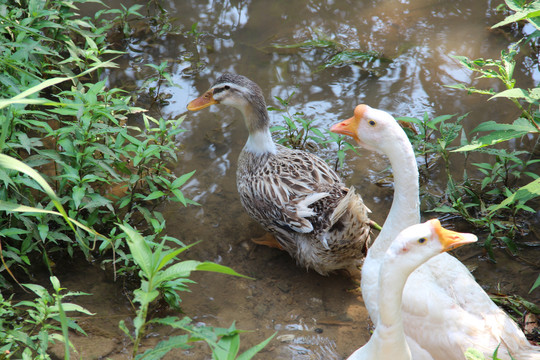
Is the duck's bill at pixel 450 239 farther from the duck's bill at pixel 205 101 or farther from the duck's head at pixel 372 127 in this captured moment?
the duck's bill at pixel 205 101

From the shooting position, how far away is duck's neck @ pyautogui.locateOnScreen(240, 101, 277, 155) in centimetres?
440

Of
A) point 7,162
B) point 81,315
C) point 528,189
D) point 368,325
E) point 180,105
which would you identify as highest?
point 7,162

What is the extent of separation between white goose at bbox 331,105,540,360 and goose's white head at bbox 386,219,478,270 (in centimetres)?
37

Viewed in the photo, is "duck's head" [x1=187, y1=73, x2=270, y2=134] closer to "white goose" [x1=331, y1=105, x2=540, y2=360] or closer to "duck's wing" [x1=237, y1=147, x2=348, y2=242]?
"duck's wing" [x1=237, y1=147, x2=348, y2=242]

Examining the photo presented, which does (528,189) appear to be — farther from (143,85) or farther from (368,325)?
(143,85)

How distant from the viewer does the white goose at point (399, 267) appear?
7.49ft

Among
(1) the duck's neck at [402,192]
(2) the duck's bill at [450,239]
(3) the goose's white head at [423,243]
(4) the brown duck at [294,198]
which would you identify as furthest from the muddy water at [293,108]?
(2) the duck's bill at [450,239]

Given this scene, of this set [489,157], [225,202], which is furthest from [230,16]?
[489,157]

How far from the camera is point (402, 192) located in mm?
3141

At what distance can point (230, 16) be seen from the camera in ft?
21.4

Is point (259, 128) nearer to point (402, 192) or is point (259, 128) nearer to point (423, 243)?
point (402, 192)

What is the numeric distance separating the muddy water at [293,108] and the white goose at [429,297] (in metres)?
0.62

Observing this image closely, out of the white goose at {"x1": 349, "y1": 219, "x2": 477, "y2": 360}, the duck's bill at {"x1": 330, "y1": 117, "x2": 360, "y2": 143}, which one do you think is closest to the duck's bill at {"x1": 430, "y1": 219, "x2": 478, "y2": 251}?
the white goose at {"x1": 349, "y1": 219, "x2": 477, "y2": 360}

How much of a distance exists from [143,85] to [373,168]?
2.48 m
